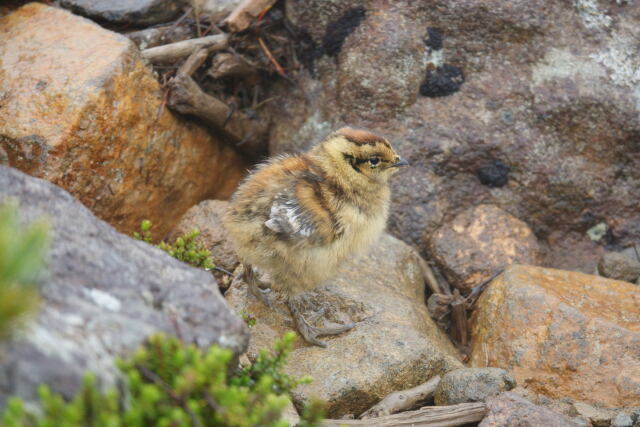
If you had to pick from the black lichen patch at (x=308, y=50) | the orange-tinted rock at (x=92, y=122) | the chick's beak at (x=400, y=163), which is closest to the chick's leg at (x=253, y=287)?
the chick's beak at (x=400, y=163)

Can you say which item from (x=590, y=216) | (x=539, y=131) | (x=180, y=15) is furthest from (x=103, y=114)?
(x=590, y=216)

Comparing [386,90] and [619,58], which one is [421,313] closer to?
[386,90]

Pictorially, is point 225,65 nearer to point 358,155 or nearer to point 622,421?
point 358,155

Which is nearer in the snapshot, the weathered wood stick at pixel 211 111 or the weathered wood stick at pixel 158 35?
the weathered wood stick at pixel 211 111

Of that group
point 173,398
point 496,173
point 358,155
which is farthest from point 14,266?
→ point 496,173

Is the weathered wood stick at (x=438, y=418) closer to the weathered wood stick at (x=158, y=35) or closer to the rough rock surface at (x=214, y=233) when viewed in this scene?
the rough rock surface at (x=214, y=233)

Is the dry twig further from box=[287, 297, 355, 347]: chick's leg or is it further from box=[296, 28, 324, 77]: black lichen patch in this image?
box=[287, 297, 355, 347]: chick's leg
